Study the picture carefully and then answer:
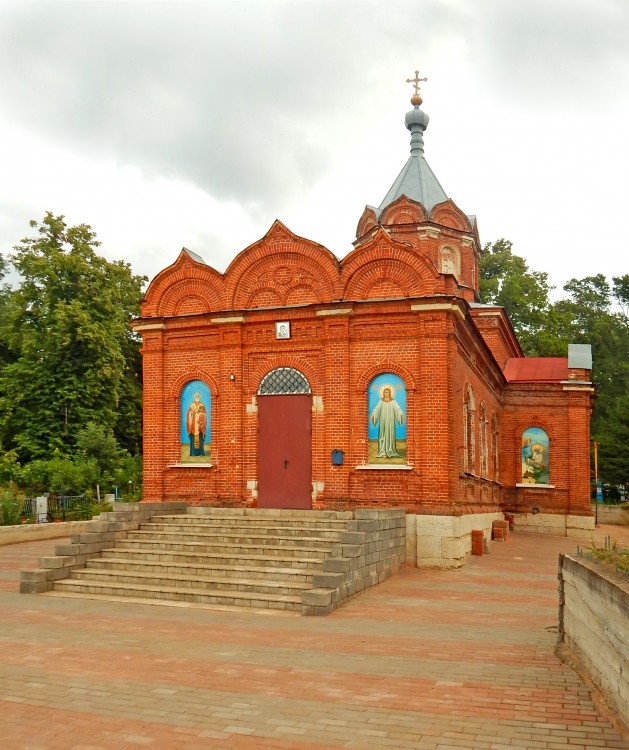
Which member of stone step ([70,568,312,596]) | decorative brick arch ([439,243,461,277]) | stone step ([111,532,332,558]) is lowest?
stone step ([70,568,312,596])

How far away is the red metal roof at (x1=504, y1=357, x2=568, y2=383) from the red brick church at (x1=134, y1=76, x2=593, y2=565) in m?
9.49

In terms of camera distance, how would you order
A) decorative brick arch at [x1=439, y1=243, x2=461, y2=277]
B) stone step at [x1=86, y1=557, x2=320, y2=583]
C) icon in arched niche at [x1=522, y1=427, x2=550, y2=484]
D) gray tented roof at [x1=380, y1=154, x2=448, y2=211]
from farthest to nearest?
icon in arched niche at [x1=522, y1=427, x2=550, y2=484] < gray tented roof at [x1=380, y1=154, x2=448, y2=211] < decorative brick arch at [x1=439, y1=243, x2=461, y2=277] < stone step at [x1=86, y1=557, x2=320, y2=583]

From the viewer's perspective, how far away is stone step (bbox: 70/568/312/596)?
1211cm

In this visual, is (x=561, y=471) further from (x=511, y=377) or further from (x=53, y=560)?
(x=53, y=560)

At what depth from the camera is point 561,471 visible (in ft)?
93.5

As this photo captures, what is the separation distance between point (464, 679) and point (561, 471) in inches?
882

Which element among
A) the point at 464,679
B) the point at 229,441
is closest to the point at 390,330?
the point at 229,441

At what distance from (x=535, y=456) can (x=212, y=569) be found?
60.9 feet

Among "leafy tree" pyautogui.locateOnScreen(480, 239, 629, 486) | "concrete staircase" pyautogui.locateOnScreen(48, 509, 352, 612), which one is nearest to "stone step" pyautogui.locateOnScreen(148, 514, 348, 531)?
"concrete staircase" pyautogui.locateOnScreen(48, 509, 352, 612)

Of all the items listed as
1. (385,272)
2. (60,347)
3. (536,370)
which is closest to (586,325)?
(536,370)

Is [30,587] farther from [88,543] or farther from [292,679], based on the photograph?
[292,679]

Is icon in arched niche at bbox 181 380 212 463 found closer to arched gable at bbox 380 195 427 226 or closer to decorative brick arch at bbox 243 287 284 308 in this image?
decorative brick arch at bbox 243 287 284 308

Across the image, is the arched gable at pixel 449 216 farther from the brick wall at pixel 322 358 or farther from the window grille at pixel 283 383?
the window grille at pixel 283 383

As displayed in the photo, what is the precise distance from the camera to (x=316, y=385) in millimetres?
17141
